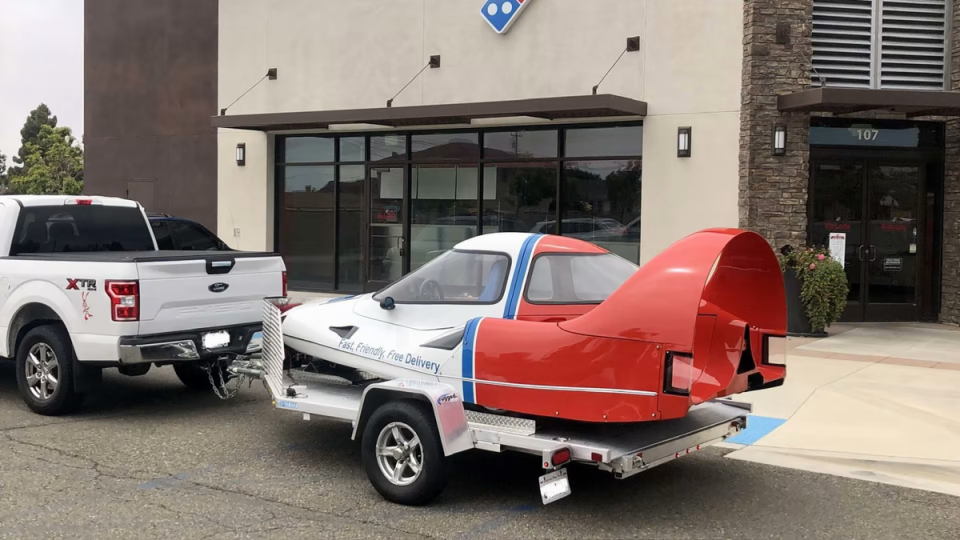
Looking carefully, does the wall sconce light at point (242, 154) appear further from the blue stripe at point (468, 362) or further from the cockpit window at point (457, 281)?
the blue stripe at point (468, 362)

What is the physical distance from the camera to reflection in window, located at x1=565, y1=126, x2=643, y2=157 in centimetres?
1520

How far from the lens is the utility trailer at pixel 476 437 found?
16.8 feet

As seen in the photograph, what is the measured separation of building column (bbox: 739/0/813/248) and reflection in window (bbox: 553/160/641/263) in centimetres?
198

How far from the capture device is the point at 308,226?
19.0 m

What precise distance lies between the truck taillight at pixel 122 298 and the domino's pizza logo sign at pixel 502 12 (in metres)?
10.1

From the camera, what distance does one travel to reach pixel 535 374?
538 cm

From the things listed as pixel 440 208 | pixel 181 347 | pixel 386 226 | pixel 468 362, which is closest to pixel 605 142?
pixel 440 208

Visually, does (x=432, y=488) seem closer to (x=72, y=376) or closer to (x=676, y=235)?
(x=72, y=376)

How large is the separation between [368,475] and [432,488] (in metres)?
0.49

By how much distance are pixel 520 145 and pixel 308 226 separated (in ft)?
17.5

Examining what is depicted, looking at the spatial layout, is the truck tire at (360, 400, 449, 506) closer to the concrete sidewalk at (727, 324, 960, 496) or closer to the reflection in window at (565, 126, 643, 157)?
the concrete sidewalk at (727, 324, 960, 496)

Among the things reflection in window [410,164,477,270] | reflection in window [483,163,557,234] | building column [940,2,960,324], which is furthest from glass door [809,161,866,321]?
reflection in window [410,164,477,270]

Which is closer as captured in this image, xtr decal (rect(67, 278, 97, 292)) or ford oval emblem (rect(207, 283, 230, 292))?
xtr decal (rect(67, 278, 97, 292))

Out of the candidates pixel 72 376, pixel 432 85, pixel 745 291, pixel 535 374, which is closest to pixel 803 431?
pixel 745 291
